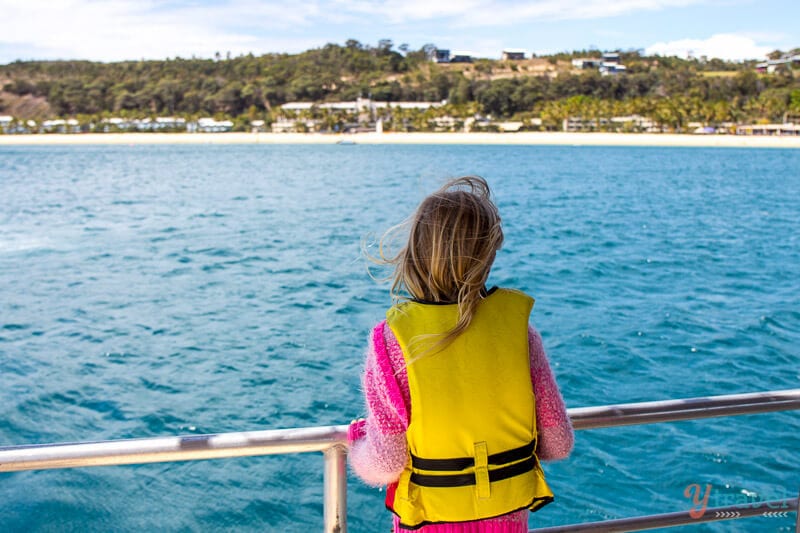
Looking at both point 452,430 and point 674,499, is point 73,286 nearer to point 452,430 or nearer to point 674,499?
point 674,499

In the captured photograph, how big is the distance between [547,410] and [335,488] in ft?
1.70

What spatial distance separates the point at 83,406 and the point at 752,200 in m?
35.1

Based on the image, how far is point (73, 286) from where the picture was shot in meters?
16.6

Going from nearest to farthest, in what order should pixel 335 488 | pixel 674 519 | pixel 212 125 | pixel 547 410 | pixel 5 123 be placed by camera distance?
1. pixel 547 410
2. pixel 335 488
3. pixel 674 519
4. pixel 212 125
5. pixel 5 123

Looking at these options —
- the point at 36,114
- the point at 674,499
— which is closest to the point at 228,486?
the point at 674,499

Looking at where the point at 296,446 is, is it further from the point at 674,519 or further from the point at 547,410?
the point at 674,519

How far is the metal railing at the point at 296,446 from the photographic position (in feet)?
4.70

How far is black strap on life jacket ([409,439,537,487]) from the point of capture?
1.37 metres

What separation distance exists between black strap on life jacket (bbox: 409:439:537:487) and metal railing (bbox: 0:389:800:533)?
0.73 feet

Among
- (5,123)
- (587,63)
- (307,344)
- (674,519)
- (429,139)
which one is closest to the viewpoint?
(674,519)

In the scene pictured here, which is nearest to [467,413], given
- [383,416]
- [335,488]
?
[383,416]

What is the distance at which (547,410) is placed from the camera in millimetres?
1493

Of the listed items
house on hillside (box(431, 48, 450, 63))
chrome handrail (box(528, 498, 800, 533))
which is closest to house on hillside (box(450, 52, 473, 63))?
house on hillside (box(431, 48, 450, 63))

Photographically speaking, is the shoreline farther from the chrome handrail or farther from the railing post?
the railing post
